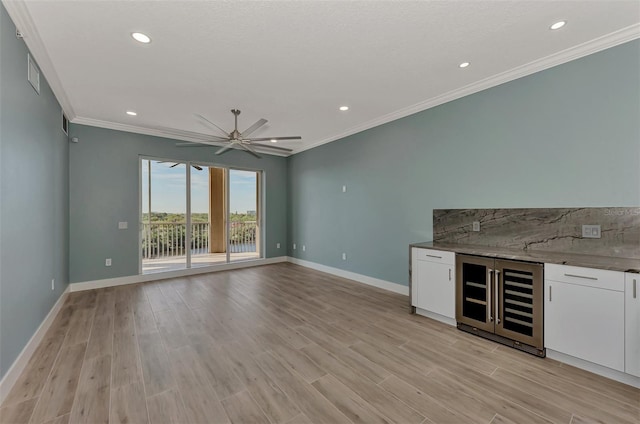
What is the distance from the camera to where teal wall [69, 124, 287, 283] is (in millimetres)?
4281

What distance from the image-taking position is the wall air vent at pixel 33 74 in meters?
2.35

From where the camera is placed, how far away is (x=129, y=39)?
232cm

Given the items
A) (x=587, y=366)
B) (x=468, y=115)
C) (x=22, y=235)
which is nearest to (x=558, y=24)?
(x=468, y=115)

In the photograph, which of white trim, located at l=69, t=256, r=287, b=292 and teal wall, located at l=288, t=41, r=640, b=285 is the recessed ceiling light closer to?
teal wall, located at l=288, t=41, r=640, b=285

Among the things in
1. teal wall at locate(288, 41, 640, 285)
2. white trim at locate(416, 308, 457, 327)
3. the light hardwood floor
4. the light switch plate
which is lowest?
the light hardwood floor

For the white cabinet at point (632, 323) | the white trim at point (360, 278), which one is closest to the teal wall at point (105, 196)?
the white trim at point (360, 278)

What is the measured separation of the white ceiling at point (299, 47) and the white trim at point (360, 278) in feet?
8.90

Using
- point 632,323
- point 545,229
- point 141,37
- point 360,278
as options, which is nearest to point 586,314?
point 632,323

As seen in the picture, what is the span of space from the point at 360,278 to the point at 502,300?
98.0 inches

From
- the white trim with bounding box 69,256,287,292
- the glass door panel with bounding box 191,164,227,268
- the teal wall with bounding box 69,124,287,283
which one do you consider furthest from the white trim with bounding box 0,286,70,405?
the glass door panel with bounding box 191,164,227,268

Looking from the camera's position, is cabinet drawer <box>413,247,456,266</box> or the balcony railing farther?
the balcony railing

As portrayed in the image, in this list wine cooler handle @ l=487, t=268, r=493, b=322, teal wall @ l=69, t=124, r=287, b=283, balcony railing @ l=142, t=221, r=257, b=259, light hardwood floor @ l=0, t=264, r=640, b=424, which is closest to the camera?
light hardwood floor @ l=0, t=264, r=640, b=424

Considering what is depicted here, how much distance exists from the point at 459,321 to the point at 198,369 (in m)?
2.59

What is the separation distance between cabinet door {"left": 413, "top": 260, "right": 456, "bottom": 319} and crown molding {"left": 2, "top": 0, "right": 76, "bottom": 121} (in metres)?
4.23
